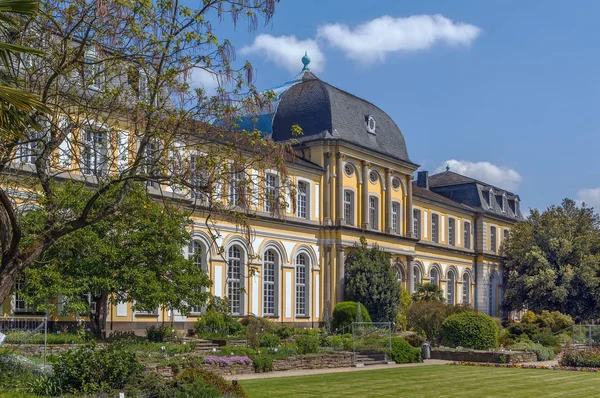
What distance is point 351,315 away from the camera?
1481 inches

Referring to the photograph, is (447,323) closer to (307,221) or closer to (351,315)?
(351,315)

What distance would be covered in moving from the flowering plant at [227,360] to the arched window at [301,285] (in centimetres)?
1670

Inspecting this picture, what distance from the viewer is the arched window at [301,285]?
40469 mm

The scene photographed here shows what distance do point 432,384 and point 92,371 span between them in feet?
32.9

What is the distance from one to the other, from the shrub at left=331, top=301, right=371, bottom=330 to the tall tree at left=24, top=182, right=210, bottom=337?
12.4 m

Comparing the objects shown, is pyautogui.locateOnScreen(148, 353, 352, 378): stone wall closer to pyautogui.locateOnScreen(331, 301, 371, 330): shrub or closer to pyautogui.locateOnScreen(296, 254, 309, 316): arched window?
pyautogui.locateOnScreen(331, 301, 371, 330): shrub

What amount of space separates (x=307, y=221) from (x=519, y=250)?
2326 cm

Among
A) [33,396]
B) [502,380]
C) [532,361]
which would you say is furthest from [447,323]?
[33,396]

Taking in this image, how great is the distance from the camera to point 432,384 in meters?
20.7

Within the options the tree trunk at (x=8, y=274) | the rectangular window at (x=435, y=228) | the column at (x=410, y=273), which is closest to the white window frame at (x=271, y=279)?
the column at (x=410, y=273)

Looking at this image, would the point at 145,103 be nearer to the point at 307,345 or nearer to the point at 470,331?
the point at 307,345

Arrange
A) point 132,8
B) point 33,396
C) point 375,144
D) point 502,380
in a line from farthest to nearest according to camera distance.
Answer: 1. point 375,144
2. point 502,380
3. point 33,396
4. point 132,8

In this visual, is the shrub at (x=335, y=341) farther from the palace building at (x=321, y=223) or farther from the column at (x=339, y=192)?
the column at (x=339, y=192)

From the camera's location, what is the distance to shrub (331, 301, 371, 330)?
37.5 m
